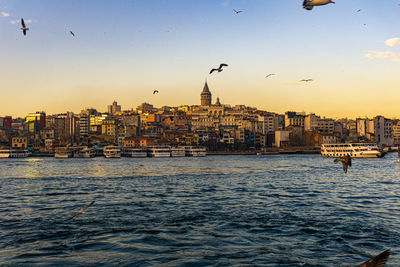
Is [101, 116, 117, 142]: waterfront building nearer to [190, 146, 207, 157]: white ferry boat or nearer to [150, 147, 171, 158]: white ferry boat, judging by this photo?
[150, 147, 171, 158]: white ferry boat

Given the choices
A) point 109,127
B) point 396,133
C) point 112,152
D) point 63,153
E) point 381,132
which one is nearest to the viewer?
point 112,152

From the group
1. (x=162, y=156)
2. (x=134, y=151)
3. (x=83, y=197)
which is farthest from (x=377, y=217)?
(x=134, y=151)

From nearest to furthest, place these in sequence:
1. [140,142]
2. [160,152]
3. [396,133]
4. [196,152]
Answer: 1. [160,152]
2. [196,152]
3. [140,142]
4. [396,133]

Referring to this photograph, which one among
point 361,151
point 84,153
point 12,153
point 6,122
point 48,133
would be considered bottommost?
point 84,153

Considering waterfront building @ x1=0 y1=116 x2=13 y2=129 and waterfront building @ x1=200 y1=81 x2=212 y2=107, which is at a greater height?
waterfront building @ x1=200 y1=81 x2=212 y2=107

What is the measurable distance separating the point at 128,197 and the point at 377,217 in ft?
29.6

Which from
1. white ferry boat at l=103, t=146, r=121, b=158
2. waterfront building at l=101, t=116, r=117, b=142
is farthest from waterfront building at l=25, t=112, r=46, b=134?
white ferry boat at l=103, t=146, r=121, b=158

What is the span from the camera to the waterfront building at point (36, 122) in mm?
125850

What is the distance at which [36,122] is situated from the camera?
419ft

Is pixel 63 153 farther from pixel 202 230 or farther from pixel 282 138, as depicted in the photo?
pixel 202 230

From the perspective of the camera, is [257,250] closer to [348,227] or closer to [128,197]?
[348,227]

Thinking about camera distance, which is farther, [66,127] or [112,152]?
[66,127]

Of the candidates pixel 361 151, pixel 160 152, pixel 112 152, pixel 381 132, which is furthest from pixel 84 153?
pixel 381 132

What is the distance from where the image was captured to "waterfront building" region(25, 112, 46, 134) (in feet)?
413
